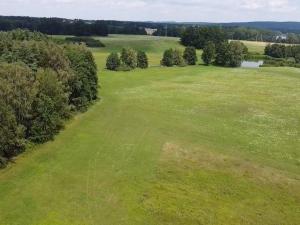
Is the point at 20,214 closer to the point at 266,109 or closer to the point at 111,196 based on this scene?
the point at 111,196

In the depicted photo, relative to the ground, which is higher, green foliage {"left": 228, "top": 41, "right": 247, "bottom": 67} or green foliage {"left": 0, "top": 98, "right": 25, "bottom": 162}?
green foliage {"left": 228, "top": 41, "right": 247, "bottom": 67}

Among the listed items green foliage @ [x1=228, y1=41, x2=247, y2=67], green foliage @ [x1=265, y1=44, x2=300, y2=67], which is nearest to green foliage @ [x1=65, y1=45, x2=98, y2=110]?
green foliage @ [x1=228, y1=41, x2=247, y2=67]

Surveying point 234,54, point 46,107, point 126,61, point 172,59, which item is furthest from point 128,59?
point 46,107

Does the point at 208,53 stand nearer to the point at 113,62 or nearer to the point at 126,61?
the point at 126,61

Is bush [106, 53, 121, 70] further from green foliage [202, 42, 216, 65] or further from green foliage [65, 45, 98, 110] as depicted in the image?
green foliage [65, 45, 98, 110]

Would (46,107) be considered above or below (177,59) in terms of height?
below

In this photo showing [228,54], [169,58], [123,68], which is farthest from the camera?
[228,54]

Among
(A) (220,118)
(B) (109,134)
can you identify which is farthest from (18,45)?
(A) (220,118)
